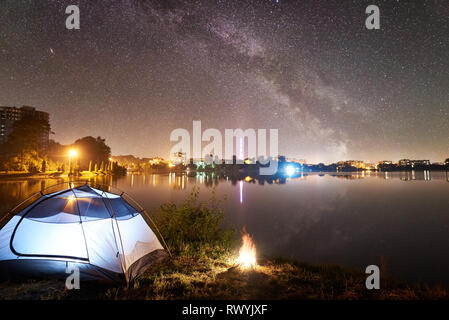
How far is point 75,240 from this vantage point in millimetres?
5812

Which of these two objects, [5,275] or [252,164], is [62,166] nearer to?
[5,275]

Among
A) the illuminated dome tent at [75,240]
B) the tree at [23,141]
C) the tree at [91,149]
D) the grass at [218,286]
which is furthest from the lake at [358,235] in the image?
the tree at [91,149]

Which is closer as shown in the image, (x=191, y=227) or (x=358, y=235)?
(x=191, y=227)

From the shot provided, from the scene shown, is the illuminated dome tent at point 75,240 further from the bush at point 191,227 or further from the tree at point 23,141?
the tree at point 23,141

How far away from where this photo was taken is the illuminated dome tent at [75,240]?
18.2 feet

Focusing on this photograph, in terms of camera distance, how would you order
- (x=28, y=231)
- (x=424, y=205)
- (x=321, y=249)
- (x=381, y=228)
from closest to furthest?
(x=28, y=231), (x=321, y=249), (x=381, y=228), (x=424, y=205)

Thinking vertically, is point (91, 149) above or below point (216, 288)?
above

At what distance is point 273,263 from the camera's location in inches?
295

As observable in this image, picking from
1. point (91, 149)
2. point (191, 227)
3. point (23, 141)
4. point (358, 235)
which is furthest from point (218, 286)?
point (91, 149)

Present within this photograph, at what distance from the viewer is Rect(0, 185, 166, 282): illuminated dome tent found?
18.2 feet

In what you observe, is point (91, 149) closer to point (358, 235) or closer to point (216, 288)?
point (358, 235)

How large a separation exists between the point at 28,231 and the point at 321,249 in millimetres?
12591
